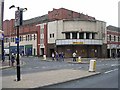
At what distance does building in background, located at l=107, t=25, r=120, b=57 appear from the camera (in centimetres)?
6981

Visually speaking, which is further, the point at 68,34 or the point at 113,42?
the point at 113,42

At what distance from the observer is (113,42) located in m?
72.6

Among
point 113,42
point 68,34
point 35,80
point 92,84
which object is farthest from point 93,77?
point 113,42

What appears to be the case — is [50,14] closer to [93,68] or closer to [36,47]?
[36,47]

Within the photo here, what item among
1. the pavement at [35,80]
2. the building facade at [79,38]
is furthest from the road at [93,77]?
the building facade at [79,38]

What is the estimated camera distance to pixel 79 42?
62.0m

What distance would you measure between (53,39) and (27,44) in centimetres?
1410

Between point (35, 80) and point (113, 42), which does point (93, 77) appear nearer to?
point (35, 80)

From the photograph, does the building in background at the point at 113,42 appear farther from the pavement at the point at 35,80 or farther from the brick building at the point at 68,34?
the pavement at the point at 35,80

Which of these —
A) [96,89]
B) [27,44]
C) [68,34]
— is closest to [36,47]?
[27,44]

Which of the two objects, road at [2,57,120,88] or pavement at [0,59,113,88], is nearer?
pavement at [0,59,113,88]

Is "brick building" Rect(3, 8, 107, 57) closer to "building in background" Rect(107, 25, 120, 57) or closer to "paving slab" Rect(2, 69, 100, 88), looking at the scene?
"building in background" Rect(107, 25, 120, 57)

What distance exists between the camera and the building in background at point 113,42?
69812mm

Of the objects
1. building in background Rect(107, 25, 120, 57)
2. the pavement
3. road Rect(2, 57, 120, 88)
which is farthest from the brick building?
the pavement
